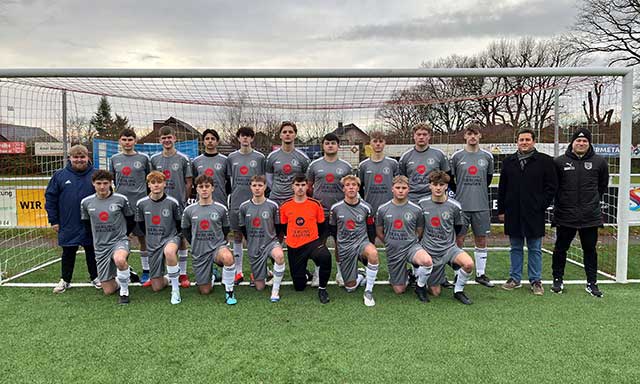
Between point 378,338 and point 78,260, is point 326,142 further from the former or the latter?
point 78,260

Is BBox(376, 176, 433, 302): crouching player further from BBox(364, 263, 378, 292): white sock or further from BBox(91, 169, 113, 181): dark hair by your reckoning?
BBox(91, 169, 113, 181): dark hair

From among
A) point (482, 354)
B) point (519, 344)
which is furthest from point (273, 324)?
point (519, 344)

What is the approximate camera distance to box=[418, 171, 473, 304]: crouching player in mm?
4133

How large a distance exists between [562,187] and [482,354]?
90.6 inches

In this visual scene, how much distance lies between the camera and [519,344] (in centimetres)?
309

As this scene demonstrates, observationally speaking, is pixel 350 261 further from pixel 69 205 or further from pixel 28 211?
pixel 28 211

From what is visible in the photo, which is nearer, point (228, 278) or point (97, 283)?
point (228, 278)

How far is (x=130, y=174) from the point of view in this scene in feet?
15.2

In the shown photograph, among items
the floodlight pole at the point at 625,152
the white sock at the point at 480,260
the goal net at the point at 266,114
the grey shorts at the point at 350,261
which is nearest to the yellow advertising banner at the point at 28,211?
the goal net at the point at 266,114

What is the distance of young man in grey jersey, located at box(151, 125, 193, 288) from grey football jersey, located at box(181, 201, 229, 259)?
0.51 meters

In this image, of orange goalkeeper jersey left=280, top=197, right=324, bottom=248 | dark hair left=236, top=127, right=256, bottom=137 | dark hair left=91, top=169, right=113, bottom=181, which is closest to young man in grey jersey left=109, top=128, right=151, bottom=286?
dark hair left=91, top=169, right=113, bottom=181

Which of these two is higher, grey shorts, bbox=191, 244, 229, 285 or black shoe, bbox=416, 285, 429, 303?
grey shorts, bbox=191, 244, 229, 285

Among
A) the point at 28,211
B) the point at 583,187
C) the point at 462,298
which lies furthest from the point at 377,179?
the point at 28,211

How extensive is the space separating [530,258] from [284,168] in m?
2.91
